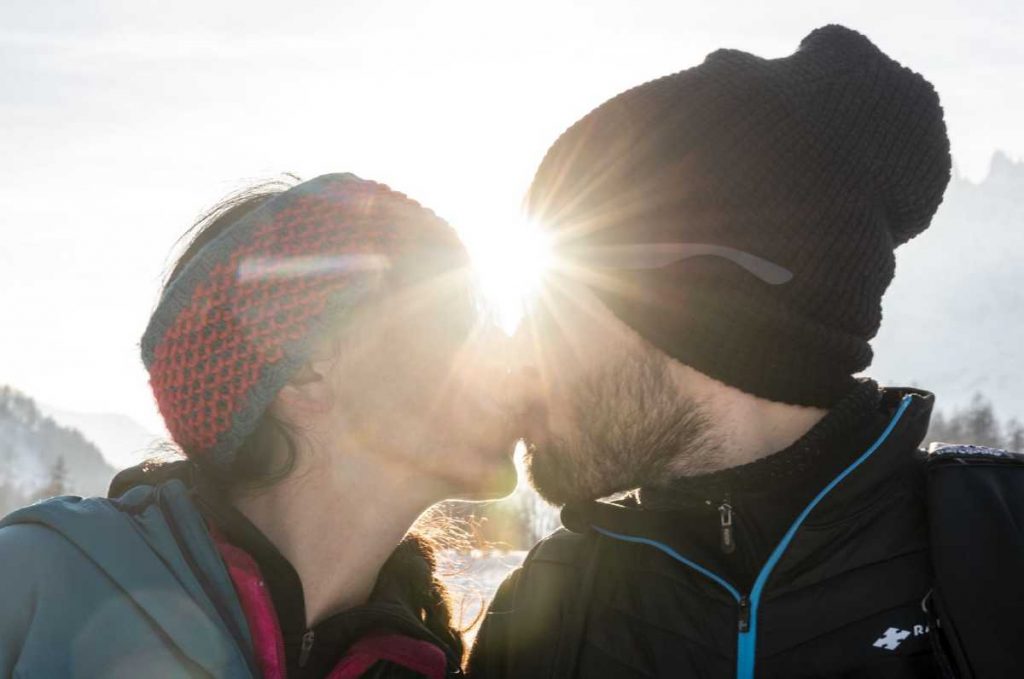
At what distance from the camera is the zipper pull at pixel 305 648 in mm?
2732

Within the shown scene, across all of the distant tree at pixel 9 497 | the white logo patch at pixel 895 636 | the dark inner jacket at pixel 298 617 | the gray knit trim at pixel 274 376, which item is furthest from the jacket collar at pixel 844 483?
the distant tree at pixel 9 497

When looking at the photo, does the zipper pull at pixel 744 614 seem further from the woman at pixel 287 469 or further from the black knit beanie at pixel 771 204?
the woman at pixel 287 469

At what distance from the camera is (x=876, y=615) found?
97.3 inches

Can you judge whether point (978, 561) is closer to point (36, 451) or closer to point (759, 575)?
point (759, 575)

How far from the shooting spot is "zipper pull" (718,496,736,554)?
2631 millimetres

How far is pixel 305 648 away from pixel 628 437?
128 centimetres

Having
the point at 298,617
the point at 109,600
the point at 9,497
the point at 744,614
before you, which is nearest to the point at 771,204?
the point at 744,614

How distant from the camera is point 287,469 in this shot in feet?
9.68

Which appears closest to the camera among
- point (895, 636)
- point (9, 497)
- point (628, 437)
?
point (895, 636)

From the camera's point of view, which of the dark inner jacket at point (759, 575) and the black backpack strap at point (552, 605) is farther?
the black backpack strap at point (552, 605)

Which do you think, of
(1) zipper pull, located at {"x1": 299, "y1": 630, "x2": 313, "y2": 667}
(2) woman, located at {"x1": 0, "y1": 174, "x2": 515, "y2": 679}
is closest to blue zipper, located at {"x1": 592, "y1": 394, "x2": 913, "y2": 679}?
(2) woman, located at {"x1": 0, "y1": 174, "x2": 515, "y2": 679}

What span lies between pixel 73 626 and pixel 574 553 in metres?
1.55

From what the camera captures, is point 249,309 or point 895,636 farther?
point 249,309

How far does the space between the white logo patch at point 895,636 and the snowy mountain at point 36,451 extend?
13184 centimetres
